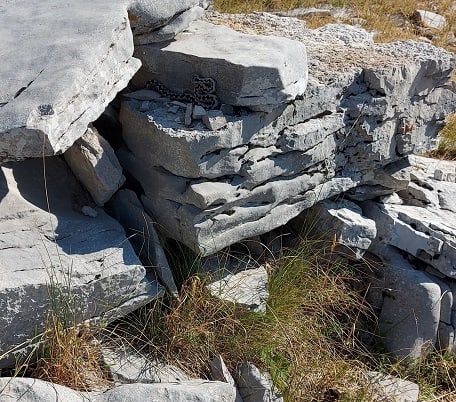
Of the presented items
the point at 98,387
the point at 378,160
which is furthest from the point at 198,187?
the point at 378,160

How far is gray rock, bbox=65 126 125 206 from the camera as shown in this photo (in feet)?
10.5

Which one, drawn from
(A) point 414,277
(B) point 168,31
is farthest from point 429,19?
(B) point 168,31

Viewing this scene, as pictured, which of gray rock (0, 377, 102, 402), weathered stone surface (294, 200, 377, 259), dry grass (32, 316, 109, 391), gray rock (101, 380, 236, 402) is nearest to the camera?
gray rock (0, 377, 102, 402)

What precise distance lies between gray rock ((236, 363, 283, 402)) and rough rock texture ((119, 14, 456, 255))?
0.57 meters

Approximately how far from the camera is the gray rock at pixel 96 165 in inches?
126

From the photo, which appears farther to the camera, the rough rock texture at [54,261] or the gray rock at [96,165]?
the gray rock at [96,165]

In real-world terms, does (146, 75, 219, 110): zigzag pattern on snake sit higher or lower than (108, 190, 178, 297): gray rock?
higher

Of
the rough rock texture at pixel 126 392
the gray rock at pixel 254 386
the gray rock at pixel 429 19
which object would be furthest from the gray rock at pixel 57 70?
the gray rock at pixel 429 19

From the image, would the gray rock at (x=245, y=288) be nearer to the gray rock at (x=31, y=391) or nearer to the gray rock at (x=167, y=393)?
the gray rock at (x=167, y=393)

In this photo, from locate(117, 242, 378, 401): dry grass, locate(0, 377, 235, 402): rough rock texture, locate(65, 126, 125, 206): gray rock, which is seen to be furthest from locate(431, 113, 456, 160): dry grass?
locate(0, 377, 235, 402): rough rock texture

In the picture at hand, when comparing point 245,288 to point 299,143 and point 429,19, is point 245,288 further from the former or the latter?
point 429,19

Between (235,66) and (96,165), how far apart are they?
30.5 inches

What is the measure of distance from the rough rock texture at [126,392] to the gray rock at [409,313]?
131cm

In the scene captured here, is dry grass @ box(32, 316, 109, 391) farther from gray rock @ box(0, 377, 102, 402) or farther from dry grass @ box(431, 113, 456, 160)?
dry grass @ box(431, 113, 456, 160)
